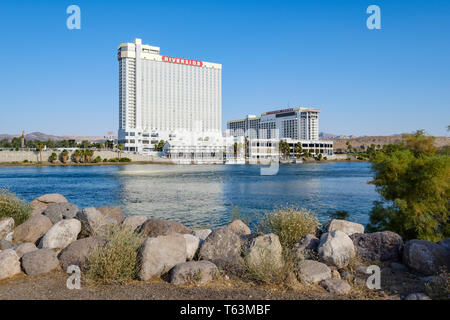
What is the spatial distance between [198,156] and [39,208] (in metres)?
136

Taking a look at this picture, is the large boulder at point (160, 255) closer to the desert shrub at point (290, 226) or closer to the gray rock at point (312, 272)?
the gray rock at point (312, 272)

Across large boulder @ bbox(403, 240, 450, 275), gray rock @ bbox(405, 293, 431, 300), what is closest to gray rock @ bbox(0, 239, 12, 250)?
gray rock @ bbox(405, 293, 431, 300)

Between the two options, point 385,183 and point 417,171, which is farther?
point 385,183

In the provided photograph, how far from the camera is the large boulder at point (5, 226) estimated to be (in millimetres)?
9383

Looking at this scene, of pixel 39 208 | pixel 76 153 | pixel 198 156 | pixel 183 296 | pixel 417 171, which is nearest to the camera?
pixel 183 296

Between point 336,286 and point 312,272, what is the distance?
1.80 ft

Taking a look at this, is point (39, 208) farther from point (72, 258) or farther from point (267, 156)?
point (267, 156)

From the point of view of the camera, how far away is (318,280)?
6.35 m

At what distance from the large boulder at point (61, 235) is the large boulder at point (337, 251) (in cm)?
582

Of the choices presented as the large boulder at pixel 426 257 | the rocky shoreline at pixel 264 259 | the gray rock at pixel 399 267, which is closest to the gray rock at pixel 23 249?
the rocky shoreline at pixel 264 259

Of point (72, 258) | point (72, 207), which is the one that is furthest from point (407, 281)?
point (72, 207)

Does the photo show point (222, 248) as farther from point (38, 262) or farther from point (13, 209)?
point (13, 209)

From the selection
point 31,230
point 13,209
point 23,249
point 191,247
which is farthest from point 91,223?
point 13,209
